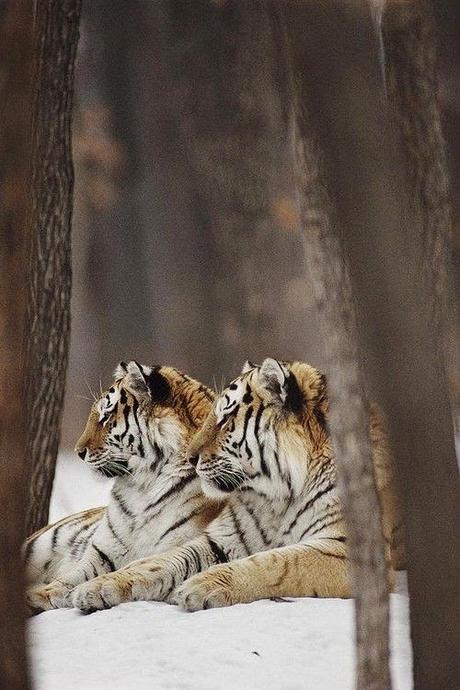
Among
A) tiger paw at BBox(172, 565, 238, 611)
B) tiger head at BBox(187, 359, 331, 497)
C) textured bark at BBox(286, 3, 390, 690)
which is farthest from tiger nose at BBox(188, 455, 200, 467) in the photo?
textured bark at BBox(286, 3, 390, 690)

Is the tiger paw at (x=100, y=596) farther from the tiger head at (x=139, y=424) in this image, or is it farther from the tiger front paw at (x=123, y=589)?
the tiger head at (x=139, y=424)

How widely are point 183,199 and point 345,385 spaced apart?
22.7 ft

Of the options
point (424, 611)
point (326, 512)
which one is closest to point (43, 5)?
point (326, 512)

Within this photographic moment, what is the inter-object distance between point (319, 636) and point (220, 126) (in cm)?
631

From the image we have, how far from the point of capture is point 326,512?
4.15 metres

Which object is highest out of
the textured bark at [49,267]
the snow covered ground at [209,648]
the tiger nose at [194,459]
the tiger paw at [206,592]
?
the textured bark at [49,267]

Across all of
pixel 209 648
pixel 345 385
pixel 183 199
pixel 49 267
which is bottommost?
pixel 209 648

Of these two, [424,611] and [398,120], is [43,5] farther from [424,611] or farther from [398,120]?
[424,611]

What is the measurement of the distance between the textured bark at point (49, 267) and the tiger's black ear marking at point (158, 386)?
0.63 meters

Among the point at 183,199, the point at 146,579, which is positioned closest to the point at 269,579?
the point at 146,579

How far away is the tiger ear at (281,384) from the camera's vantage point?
4254 mm

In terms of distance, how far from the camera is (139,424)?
4.57 metres

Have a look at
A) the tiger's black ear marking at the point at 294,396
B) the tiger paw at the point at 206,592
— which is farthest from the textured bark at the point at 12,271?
the tiger's black ear marking at the point at 294,396

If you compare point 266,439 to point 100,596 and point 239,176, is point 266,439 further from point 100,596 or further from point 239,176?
point 239,176
